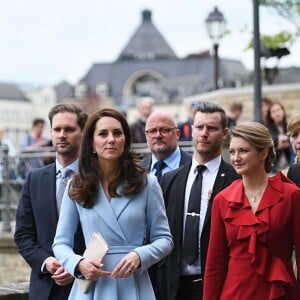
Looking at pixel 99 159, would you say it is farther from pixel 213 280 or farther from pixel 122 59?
pixel 122 59

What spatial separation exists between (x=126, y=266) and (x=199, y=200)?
1187 mm

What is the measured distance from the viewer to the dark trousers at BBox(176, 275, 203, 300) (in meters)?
5.94

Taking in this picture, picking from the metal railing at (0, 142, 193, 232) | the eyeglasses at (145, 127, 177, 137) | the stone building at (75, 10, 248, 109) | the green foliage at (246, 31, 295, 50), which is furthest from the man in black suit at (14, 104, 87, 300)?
the stone building at (75, 10, 248, 109)

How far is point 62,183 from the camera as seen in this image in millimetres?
6008

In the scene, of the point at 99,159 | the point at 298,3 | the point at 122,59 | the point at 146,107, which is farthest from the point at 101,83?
the point at 99,159

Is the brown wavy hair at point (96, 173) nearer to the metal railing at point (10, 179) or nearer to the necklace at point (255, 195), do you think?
the necklace at point (255, 195)

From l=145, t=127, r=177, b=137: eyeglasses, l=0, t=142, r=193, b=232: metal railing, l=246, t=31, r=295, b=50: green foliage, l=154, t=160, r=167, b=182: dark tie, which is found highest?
l=246, t=31, r=295, b=50: green foliage

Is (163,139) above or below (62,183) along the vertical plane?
above

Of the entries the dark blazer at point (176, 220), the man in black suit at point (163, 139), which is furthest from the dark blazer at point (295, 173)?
Result: the man in black suit at point (163, 139)

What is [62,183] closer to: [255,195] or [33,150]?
[255,195]

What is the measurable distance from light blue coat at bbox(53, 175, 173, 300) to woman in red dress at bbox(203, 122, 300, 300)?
0.32 m

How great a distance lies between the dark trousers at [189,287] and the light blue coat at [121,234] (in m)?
0.75

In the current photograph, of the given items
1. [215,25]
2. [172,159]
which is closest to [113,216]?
[172,159]

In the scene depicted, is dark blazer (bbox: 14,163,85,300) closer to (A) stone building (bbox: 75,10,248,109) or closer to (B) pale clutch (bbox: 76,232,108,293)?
(B) pale clutch (bbox: 76,232,108,293)
